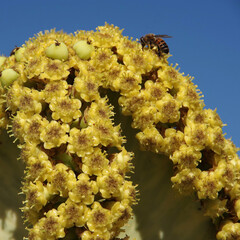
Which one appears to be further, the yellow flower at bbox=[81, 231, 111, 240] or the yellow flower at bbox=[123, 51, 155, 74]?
the yellow flower at bbox=[123, 51, 155, 74]

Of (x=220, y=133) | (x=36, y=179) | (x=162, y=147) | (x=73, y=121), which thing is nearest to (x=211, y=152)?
(x=220, y=133)

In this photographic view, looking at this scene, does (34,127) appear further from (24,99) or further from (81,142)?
(81,142)

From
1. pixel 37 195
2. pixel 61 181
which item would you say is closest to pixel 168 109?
pixel 61 181

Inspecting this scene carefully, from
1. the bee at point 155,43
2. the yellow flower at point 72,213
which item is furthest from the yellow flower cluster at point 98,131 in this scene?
the bee at point 155,43

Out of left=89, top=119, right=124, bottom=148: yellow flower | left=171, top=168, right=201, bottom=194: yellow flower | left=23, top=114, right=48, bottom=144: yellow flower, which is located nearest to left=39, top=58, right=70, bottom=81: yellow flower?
left=23, top=114, right=48, bottom=144: yellow flower

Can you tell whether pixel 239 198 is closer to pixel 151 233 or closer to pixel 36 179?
pixel 151 233

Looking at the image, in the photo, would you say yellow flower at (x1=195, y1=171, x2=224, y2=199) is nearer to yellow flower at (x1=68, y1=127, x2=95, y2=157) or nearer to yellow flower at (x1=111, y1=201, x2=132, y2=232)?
yellow flower at (x1=111, y1=201, x2=132, y2=232)
